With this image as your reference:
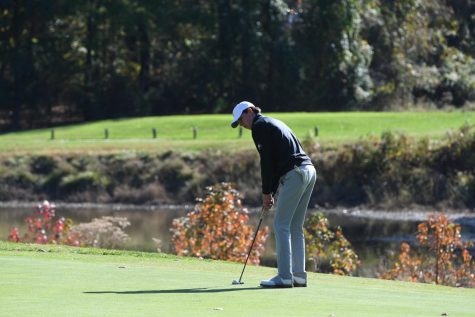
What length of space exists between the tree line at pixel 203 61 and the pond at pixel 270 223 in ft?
72.4

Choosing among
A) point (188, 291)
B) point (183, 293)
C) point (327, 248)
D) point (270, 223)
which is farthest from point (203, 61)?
point (183, 293)

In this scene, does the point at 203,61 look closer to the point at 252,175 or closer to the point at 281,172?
the point at 252,175

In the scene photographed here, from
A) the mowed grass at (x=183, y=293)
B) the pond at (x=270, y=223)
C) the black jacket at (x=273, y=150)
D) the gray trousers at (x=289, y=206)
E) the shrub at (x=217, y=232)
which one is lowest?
the pond at (x=270, y=223)

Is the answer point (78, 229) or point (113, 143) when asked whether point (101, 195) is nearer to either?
point (113, 143)

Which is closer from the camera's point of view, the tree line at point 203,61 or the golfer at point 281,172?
the golfer at point 281,172

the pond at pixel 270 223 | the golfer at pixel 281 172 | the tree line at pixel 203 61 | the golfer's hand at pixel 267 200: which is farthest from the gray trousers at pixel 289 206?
the tree line at pixel 203 61

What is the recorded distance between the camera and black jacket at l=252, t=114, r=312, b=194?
499 inches

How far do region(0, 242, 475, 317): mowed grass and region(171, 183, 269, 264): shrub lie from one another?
7419 millimetres

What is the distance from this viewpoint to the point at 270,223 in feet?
123

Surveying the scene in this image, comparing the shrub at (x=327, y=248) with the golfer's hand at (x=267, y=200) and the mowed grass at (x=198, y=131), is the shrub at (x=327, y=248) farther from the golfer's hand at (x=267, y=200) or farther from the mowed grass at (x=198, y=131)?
the mowed grass at (x=198, y=131)

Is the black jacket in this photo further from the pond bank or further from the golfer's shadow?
the pond bank

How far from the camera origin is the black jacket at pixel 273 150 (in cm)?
1267

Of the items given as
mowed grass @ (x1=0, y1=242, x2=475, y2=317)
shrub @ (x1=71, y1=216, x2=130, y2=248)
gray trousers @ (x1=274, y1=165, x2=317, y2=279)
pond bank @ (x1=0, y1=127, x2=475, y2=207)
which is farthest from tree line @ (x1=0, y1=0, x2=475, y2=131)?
gray trousers @ (x1=274, y1=165, x2=317, y2=279)

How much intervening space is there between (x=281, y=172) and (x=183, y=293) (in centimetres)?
175
